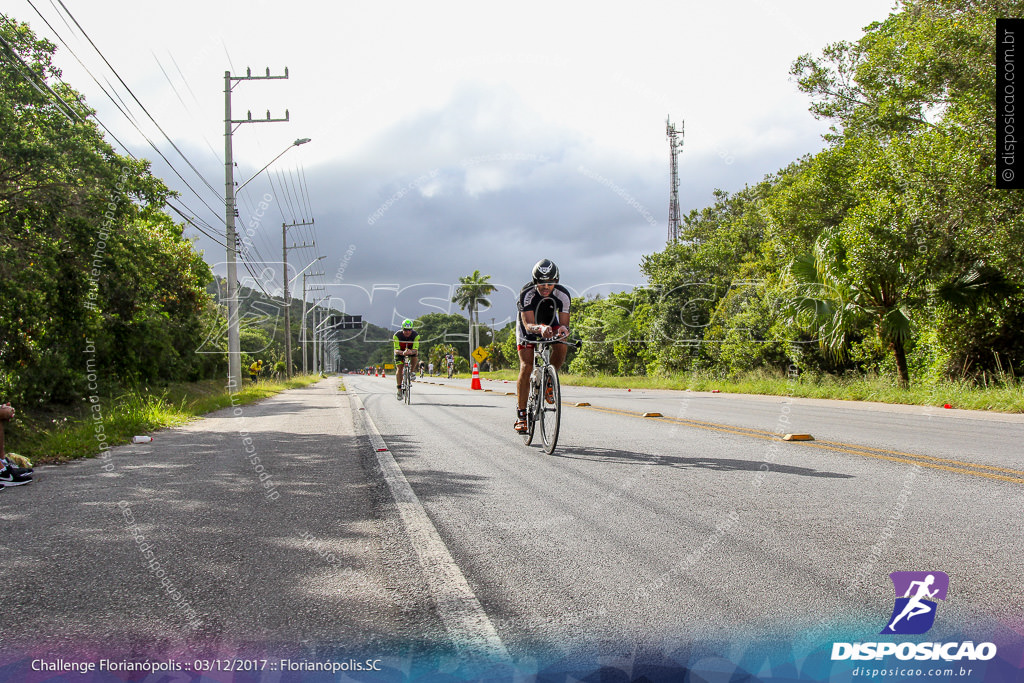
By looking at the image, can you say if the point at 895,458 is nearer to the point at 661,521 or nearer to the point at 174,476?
the point at 661,521

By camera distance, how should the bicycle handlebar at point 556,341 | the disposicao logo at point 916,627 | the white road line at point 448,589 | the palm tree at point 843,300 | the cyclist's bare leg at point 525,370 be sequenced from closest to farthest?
the disposicao logo at point 916,627, the white road line at point 448,589, the bicycle handlebar at point 556,341, the cyclist's bare leg at point 525,370, the palm tree at point 843,300

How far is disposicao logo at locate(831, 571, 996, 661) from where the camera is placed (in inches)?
104

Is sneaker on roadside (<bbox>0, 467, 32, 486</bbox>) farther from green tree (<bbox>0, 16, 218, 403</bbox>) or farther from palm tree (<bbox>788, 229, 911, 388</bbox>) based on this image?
palm tree (<bbox>788, 229, 911, 388</bbox>)

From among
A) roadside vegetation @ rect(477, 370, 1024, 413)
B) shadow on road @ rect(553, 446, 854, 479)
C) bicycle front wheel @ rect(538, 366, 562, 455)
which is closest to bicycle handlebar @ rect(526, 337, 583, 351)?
bicycle front wheel @ rect(538, 366, 562, 455)

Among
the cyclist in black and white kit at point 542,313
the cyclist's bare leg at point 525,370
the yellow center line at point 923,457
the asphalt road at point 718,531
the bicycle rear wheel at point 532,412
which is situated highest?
the cyclist in black and white kit at point 542,313

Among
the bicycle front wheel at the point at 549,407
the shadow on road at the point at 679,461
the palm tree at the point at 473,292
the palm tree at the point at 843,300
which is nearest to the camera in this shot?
the shadow on road at the point at 679,461

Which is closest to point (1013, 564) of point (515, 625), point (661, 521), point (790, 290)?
point (661, 521)

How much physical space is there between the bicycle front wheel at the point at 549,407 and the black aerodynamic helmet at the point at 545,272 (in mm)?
985

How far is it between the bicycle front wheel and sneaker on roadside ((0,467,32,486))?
5020mm

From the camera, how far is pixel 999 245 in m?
13.8

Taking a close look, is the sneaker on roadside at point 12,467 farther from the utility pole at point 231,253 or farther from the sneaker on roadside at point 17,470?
the utility pole at point 231,253

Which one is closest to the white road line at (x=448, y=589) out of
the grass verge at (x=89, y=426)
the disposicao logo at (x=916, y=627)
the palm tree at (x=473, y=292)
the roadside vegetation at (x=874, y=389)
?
the disposicao logo at (x=916, y=627)

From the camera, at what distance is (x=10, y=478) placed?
20.7 ft

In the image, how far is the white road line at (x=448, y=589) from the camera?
273 cm
